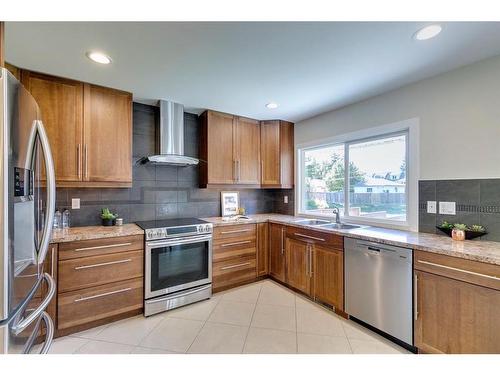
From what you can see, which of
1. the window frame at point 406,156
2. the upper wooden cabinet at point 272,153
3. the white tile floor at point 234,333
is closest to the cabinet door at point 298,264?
the white tile floor at point 234,333

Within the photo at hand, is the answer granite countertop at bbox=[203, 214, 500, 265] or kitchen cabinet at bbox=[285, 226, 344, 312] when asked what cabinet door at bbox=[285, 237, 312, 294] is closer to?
kitchen cabinet at bbox=[285, 226, 344, 312]

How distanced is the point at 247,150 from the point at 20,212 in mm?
2668

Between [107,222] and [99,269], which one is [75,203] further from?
[99,269]

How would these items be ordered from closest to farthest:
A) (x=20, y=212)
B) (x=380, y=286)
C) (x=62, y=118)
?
(x=20, y=212) → (x=380, y=286) → (x=62, y=118)

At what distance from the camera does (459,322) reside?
1517 millimetres

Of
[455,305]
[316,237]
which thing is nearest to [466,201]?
[455,305]

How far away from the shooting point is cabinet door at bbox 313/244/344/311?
89.8 inches

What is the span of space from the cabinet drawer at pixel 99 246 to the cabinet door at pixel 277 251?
5.48 ft

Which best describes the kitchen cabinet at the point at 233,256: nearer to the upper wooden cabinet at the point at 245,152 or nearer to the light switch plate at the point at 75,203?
the upper wooden cabinet at the point at 245,152

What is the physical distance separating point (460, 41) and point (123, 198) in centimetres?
339

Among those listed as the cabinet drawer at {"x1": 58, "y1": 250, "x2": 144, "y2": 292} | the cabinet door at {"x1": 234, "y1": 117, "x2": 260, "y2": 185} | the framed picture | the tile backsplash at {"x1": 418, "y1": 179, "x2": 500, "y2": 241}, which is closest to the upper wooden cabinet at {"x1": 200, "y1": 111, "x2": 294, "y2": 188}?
the cabinet door at {"x1": 234, "y1": 117, "x2": 260, "y2": 185}

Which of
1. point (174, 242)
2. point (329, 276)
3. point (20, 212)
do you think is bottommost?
point (329, 276)

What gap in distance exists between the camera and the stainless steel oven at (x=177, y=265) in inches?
89.4

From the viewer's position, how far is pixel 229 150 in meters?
3.19
